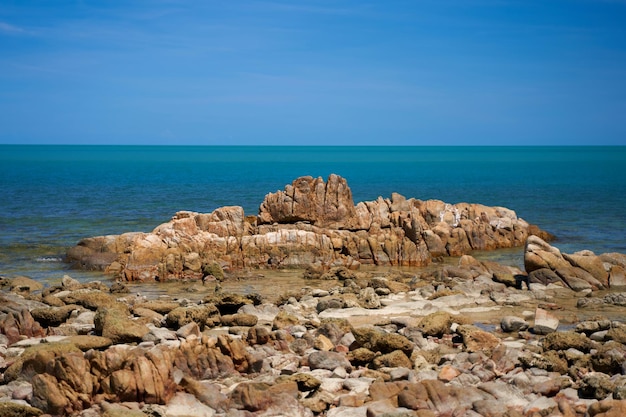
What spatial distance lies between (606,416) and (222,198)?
211 feet

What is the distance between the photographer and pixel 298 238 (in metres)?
36.4

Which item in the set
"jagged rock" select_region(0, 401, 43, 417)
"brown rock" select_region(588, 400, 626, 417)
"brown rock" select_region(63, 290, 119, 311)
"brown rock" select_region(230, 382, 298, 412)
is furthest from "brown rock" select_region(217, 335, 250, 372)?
"brown rock" select_region(63, 290, 119, 311)

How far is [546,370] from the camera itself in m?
16.8

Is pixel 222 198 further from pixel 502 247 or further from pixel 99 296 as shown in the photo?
pixel 99 296

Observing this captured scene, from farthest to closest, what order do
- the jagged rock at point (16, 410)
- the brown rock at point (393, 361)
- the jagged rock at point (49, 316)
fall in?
the jagged rock at point (49, 316)
the brown rock at point (393, 361)
the jagged rock at point (16, 410)

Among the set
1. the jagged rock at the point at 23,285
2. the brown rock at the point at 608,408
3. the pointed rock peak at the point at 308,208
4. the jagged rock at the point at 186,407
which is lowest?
the jagged rock at the point at 23,285

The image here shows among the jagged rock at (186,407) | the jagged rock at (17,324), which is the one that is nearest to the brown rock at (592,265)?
the jagged rock at (186,407)

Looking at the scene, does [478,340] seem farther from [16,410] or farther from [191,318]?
[16,410]

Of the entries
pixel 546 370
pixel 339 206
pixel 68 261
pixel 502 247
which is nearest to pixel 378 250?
pixel 339 206

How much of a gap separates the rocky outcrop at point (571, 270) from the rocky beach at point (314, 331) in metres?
0.08

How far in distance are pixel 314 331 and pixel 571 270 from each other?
1390 cm

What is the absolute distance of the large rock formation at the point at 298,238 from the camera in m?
33.7

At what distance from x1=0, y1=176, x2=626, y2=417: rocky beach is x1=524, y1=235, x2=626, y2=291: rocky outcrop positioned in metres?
0.08

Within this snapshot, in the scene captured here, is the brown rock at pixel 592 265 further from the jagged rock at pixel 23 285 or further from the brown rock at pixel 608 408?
the jagged rock at pixel 23 285
